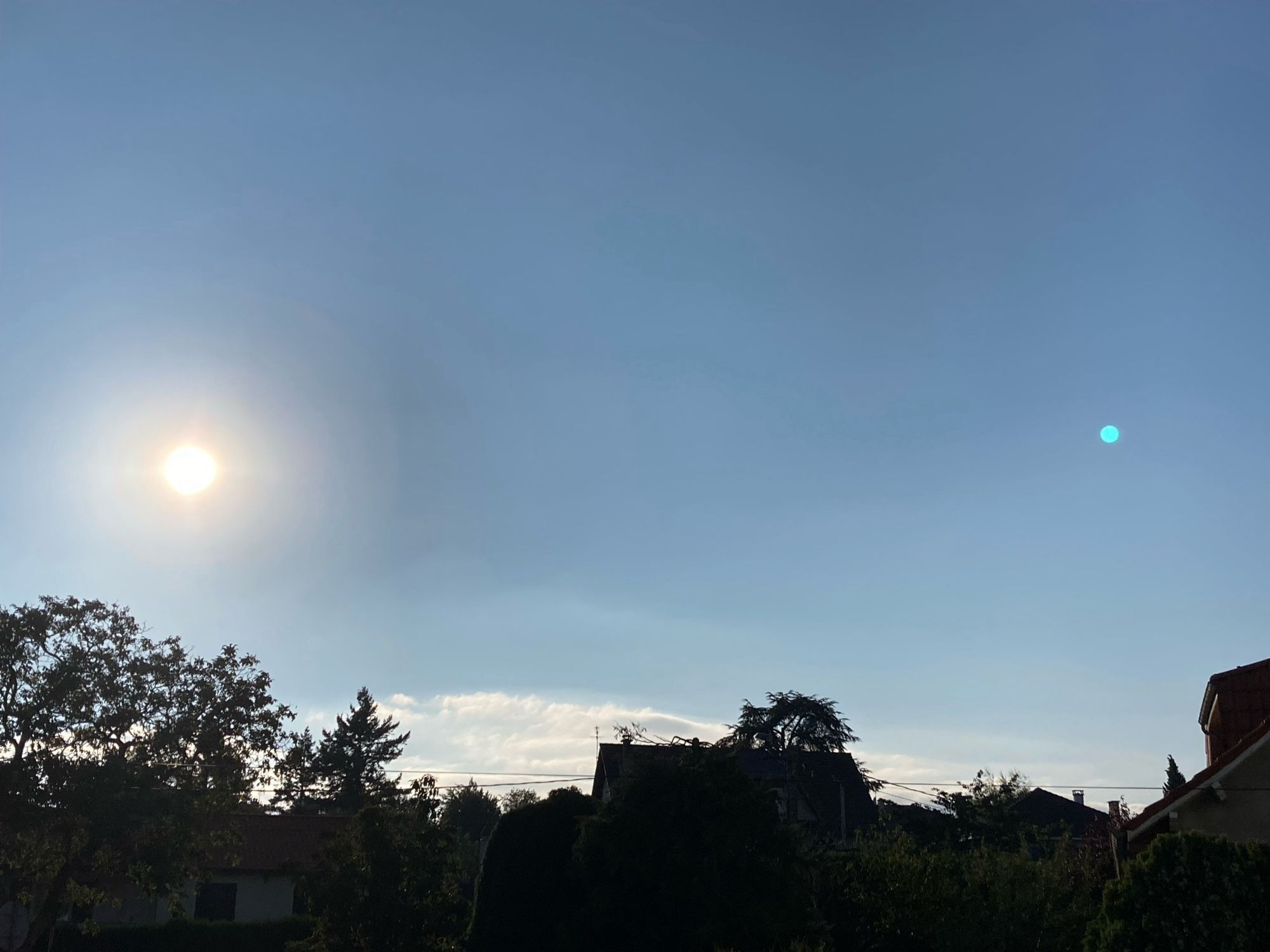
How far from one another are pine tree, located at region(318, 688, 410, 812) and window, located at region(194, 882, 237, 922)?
3747 cm

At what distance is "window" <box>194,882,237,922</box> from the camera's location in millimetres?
44769

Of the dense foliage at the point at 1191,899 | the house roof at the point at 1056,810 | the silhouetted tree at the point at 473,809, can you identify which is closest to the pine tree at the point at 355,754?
the silhouetted tree at the point at 473,809

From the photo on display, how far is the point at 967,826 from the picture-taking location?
116ft

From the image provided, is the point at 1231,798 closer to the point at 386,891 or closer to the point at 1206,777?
the point at 1206,777

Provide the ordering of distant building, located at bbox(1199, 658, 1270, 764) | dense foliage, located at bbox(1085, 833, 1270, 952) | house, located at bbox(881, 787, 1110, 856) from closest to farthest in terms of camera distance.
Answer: dense foliage, located at bbox(1085, 833, 1270, 952) < distant building, located at bbox(1199, 658, 1270, 764) < house, located at bbox(881, 787, 1110, 856)

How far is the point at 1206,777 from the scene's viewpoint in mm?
19750

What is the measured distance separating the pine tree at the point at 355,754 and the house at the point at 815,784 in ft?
122

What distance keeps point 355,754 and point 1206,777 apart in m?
77.9

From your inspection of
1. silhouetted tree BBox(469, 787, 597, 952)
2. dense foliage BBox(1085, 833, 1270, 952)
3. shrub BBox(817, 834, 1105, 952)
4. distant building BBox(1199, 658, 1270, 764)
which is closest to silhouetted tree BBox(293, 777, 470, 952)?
silhouetted tree BBox(469, 787, 597, 952)

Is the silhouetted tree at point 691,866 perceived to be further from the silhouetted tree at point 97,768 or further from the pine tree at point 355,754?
the pine tree at point 355,754

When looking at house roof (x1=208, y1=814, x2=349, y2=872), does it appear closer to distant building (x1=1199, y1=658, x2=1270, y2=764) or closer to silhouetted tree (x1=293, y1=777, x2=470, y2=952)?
silhouetted tree (x1=293, y1=777, x2=470, y2=952)

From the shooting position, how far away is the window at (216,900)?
4477cm

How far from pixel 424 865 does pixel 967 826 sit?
1941 cm

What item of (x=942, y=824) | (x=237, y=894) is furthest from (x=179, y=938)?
(x=942, y=824)
